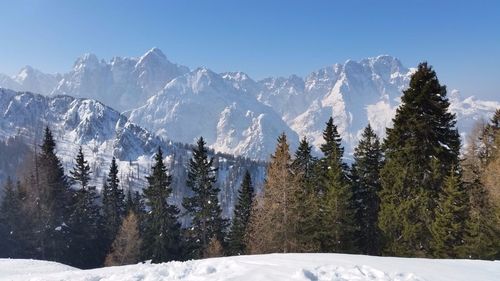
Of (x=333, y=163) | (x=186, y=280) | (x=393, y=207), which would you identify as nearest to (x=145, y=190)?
(x=333, y=163)

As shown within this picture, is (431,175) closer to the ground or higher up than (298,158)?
closer to the ground

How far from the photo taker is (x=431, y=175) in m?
25.4

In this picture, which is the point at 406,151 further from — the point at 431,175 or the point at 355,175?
the point at 355,175

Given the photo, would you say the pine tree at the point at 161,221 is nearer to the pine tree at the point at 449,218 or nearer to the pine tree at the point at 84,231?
the pine tree at the point at 84,231

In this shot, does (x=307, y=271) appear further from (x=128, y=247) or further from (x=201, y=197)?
(x=128, y=247)

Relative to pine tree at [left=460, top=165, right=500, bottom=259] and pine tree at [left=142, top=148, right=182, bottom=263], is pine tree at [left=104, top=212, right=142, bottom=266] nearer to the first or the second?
pine tree at [left=142, top=148, right=182, bottom=263]

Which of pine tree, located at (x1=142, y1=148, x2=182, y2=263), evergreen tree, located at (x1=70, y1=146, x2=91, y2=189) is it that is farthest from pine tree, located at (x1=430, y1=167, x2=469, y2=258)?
evergreen tree, located at (x1=70, y1=146, x2=91, y2=189)

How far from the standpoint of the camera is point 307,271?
11.7m

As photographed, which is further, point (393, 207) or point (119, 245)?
point (119, 245)

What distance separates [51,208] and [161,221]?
49.4 ft

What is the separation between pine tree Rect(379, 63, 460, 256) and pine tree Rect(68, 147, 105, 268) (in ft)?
130

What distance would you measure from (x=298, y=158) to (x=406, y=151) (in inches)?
619

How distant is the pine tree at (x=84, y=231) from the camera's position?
167 feet

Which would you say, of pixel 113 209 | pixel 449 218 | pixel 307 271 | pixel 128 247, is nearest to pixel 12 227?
pixel 113 209
